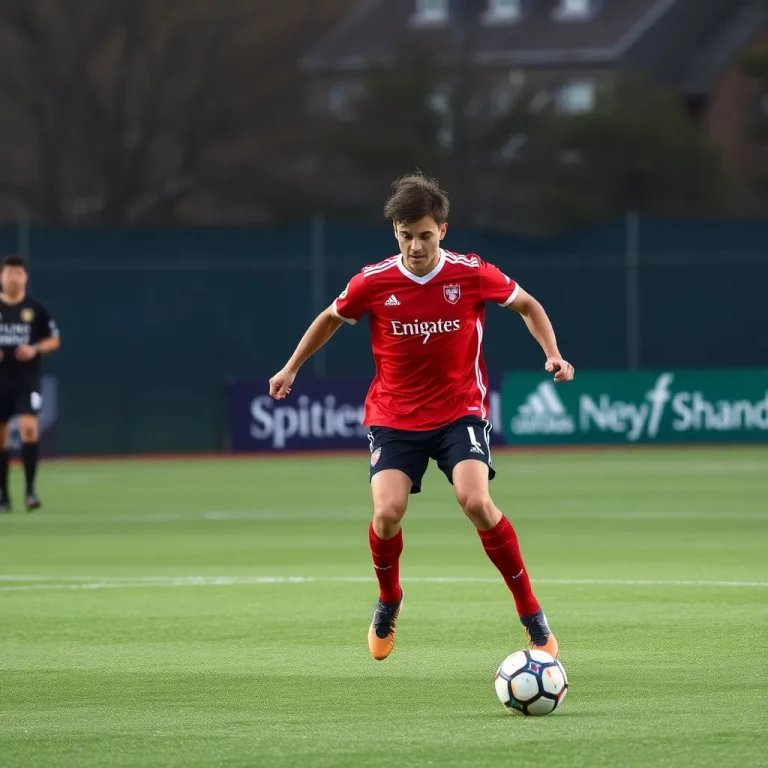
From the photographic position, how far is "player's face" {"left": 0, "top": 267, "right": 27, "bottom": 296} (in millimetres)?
17516

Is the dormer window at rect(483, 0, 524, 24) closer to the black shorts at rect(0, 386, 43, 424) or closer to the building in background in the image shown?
the building in background

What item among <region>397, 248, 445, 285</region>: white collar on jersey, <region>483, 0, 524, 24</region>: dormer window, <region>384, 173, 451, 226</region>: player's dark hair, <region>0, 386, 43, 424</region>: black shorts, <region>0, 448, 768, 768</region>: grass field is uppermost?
<region>483, 0, 524, 24</region>: dormer window

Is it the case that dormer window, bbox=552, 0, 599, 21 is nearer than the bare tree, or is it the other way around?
the bare tree

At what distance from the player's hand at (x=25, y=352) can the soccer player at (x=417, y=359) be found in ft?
29.4

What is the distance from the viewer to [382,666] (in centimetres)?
831

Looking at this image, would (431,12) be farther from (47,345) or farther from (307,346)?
(307,346)

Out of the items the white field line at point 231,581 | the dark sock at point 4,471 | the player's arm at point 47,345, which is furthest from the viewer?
the dark sock at point 4,471

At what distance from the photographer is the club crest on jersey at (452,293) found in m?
8.43

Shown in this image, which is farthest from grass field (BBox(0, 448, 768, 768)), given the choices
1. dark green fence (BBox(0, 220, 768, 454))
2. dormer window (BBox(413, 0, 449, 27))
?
dormer window (BBox(413, 0, 449, 27))

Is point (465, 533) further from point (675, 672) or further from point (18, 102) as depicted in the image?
point (18, 102)

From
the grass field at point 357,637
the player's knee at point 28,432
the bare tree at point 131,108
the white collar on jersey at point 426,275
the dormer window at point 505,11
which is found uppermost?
the dormer window at point 505,11

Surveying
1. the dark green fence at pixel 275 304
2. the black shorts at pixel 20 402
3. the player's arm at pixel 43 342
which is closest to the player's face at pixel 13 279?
the player's arm at pixel 43 342

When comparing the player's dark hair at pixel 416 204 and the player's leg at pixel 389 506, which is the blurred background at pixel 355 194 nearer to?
the player's leg at pixel 389 506

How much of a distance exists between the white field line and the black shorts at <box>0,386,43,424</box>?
543 centimetres
